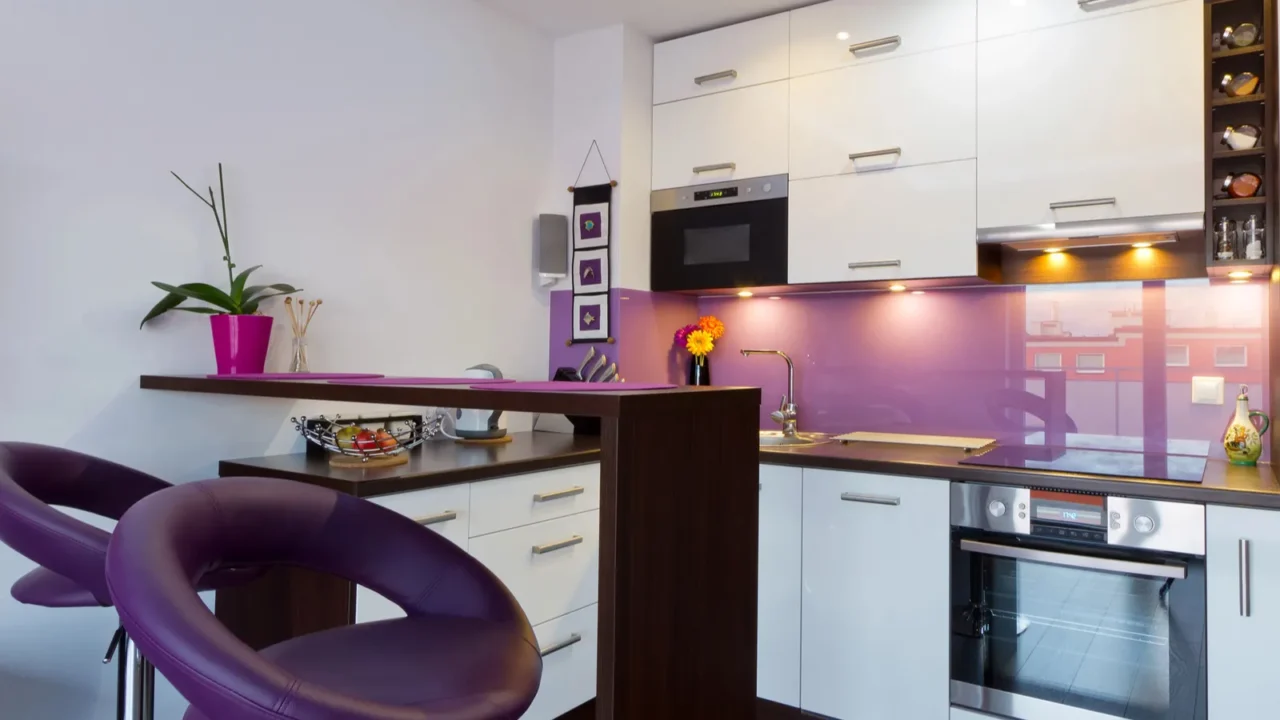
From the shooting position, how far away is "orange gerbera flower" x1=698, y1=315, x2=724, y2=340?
3463 mm

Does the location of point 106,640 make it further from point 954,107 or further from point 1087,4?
point 1087,4

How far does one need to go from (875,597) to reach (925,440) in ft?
2.39

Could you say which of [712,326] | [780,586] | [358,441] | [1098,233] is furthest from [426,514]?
[1098,233]

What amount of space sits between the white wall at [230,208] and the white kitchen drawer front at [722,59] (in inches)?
22.9

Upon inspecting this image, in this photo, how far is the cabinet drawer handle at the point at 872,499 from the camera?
2.39m

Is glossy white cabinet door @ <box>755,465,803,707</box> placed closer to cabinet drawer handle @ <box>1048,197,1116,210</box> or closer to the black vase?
the black vase

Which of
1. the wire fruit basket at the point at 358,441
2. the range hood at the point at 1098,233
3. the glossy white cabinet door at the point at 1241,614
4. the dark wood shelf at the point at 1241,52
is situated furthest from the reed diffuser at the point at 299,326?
the dark wood shelf at the point at 1241,52

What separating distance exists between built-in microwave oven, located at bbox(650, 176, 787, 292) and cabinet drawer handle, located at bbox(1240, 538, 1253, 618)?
1607 millimetres

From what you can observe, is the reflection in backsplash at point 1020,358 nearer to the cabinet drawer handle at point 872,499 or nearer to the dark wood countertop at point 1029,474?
the dark wood countertop at point 1029,474

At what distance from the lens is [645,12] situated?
3117 mm

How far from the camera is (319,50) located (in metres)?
2.55

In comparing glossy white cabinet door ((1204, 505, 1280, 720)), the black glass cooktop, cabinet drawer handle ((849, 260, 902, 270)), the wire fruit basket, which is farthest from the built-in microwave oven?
glossy white cabinet door ((1204, 505, 1280, 720))

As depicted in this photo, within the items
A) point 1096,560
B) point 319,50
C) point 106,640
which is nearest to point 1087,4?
point 1096,560

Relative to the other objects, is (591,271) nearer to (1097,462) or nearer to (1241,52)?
(1097,462)
